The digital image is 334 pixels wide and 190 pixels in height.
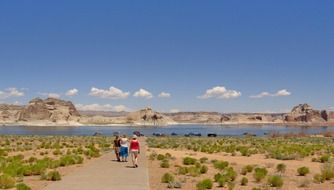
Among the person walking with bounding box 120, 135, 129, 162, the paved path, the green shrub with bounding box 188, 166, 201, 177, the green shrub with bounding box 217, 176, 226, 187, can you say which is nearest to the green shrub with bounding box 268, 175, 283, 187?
the green shrub with bounding box 217, 176, 226, 187

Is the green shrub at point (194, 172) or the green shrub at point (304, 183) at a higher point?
the green shrub at point (194, 172)

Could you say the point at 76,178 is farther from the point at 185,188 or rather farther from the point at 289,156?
the point at 289,156

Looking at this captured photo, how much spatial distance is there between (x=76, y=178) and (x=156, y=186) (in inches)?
131

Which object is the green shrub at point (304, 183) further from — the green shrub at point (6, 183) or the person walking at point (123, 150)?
the green shrub at point (6, 183)

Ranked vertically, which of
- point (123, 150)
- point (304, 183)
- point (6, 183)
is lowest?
point (304, 183)

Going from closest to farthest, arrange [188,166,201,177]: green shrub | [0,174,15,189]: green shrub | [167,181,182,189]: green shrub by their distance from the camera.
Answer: [0,174,15,189]: green shrub
[167,181,182,189]: green shrub
[188,166,201,177]: green shrub

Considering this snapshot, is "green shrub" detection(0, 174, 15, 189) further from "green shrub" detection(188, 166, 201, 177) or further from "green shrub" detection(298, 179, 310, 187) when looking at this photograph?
"green shrub" detection(298, 179, 310, 187)

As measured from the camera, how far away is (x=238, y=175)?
74.3ft

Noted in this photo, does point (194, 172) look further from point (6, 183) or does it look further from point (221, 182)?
point (6, 183)

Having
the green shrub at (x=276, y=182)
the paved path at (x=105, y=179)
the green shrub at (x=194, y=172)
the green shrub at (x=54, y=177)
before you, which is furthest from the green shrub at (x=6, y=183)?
the green shrub at (x=276, y=182)

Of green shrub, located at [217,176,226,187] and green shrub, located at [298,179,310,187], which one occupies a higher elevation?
green shrub, located at [217,176,226,187]

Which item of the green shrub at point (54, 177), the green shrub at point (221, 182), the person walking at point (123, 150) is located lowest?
the green shrub at point (221, 182)

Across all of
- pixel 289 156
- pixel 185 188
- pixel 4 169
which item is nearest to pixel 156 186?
pixel 185 188

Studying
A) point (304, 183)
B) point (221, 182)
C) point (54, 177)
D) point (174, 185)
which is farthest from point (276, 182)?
point (54, 177)
